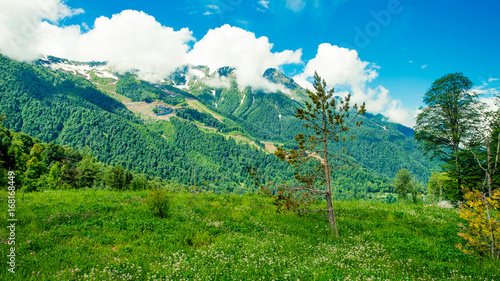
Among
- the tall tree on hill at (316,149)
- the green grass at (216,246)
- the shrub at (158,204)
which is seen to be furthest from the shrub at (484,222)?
the shrub at (158,204)

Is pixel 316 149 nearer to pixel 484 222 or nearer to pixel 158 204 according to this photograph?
pixel 484 222

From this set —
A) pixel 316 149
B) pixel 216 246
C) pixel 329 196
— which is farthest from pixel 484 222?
pixel 216 246

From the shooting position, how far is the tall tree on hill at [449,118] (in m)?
23.2

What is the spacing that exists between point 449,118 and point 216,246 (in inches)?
1112

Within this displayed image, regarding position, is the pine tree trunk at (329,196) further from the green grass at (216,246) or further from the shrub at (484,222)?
the shrub at (484,222)

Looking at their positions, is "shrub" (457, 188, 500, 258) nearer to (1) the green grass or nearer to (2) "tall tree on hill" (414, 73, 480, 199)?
(1) the green grass

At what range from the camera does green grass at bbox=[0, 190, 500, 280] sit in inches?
267

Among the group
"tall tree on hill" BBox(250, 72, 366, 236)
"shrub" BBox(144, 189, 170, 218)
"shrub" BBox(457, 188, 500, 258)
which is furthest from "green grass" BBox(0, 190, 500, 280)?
"tall tree on hill" BBox(250, 72, 366, 236)

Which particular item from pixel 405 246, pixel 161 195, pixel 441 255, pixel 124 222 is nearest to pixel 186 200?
pixel 161 195

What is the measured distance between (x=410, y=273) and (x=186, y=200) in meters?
13.7

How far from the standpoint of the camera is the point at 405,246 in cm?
928

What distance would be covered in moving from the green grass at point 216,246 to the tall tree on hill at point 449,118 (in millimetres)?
14347

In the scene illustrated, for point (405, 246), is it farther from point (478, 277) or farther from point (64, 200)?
point (64, 200)

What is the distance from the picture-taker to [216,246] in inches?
348
